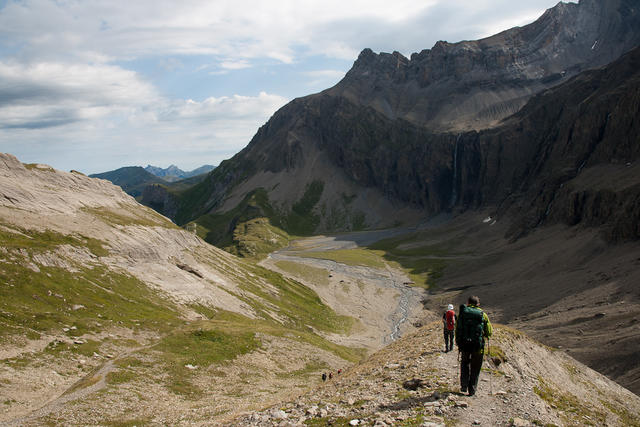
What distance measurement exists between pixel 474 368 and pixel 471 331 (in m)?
1.61

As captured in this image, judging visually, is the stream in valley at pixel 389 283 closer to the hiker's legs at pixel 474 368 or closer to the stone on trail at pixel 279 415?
the stone on trail at pixel 279 415

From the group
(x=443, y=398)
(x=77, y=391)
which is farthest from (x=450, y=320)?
(x=77, y=391)

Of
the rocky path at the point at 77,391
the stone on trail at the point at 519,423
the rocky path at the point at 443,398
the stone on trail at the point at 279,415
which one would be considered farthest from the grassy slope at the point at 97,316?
the stone on trail at the point at 519,423

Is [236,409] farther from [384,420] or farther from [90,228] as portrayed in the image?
[90,228]

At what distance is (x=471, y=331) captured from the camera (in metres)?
19.6

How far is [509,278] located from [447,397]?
122 metres

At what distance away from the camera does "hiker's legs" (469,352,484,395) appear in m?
19.4

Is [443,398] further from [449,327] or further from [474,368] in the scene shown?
[449,327]

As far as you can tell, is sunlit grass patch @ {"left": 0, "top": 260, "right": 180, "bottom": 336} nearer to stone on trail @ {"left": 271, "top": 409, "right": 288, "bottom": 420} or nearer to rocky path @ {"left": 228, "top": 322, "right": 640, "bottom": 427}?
stone on trail @ {"left": 271, "top": 409, "right": 288, "bottom": 420}

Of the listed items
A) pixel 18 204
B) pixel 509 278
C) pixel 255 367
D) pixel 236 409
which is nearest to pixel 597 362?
pixel 255 367

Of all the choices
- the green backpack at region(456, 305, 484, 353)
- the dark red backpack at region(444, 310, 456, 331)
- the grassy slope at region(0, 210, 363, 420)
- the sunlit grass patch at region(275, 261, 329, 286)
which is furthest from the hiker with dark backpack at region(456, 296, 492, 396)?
the sunlit grass patch at region(275, 261, 329, 286)

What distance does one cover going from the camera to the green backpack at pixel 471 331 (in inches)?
767

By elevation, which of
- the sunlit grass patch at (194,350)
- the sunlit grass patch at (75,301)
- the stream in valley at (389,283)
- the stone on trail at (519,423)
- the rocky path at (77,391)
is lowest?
the stream in valley at (389,283)

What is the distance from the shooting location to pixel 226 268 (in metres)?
111
